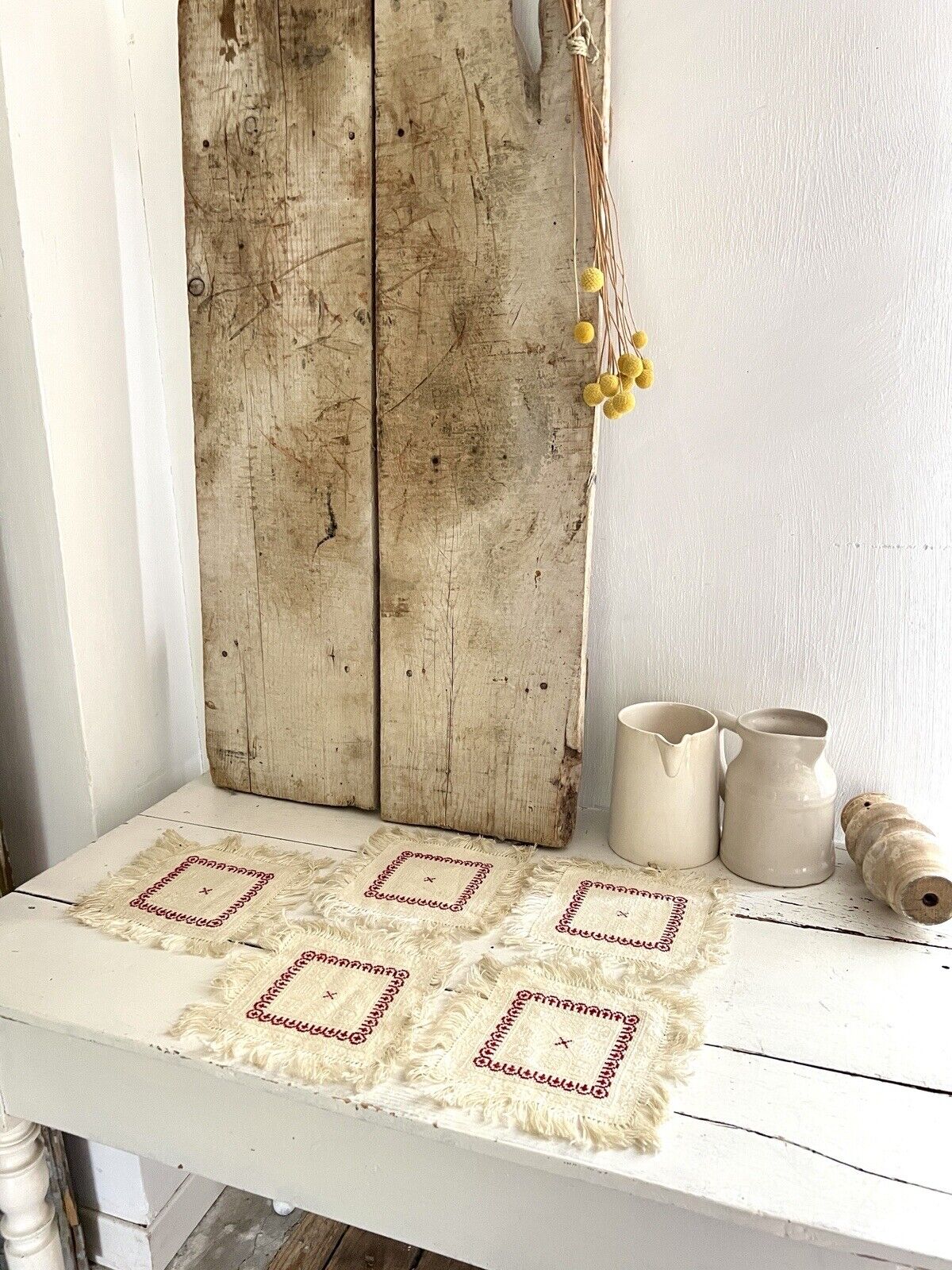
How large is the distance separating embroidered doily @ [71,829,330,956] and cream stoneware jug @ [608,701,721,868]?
0.31 m

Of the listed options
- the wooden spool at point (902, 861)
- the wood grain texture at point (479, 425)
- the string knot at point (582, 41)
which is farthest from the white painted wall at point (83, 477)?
the wooden spool at point (902, 861)

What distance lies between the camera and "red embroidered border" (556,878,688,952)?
0.82 metres

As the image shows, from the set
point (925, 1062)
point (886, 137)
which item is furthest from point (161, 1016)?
point (886, 137)

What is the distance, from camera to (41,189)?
979mm

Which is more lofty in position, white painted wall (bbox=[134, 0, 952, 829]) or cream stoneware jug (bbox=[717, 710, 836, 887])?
white painted wall (bbox=[134, 0, 952, 829])

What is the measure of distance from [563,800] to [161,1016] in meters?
0.43

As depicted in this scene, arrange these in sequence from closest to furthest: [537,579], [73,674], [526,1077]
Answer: [526,1077]
[537,579]
[73,674]

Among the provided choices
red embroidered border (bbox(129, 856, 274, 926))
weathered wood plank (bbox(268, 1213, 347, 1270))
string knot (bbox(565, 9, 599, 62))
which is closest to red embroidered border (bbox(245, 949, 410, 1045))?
red embroidered border (bbox(129, 856, 274, 926))

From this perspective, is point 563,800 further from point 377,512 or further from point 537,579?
point 377,512

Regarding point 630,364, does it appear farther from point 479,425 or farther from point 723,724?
point 723,724

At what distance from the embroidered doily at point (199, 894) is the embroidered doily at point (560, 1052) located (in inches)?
9.0

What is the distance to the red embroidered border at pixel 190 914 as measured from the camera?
0.88 meters

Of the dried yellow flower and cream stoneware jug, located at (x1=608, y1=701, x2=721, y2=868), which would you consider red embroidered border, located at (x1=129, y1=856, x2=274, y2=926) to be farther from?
the dried yellow flower

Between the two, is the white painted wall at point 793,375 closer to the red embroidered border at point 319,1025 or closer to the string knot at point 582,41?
the string knot at point 582,41
